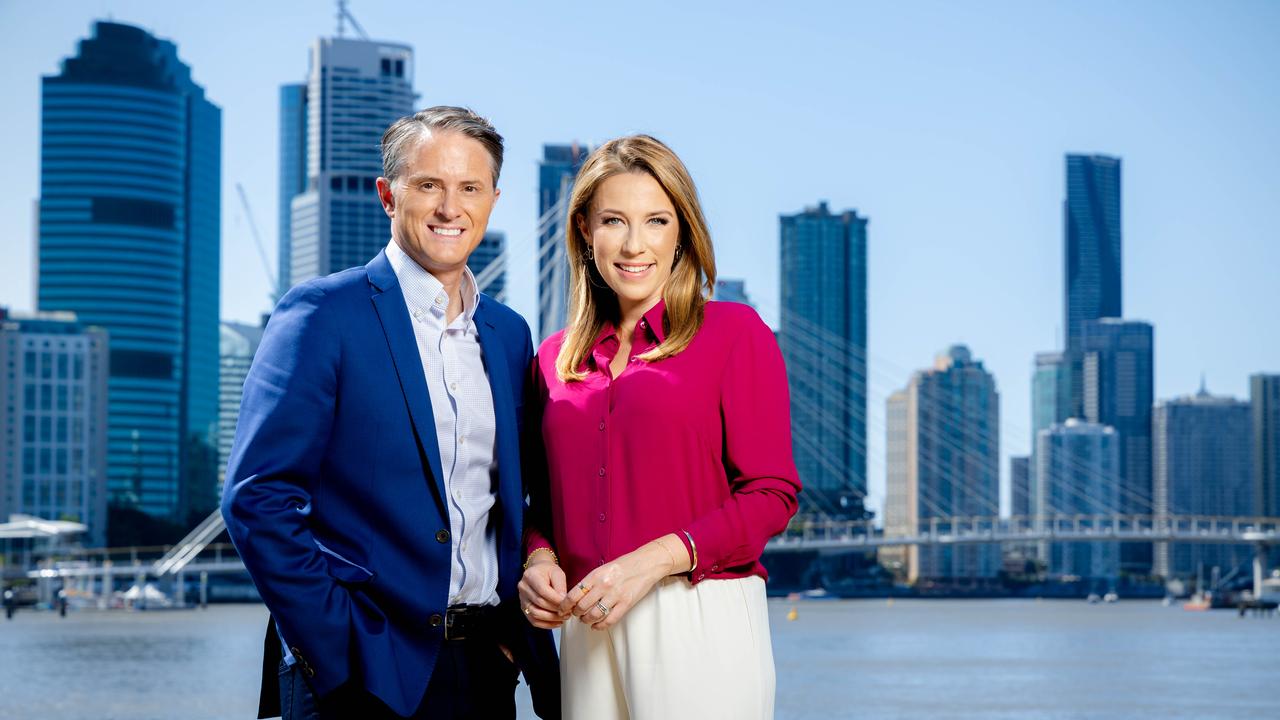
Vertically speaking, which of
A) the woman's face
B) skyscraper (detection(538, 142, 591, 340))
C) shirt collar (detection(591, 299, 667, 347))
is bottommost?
shirt collar (detection(591, 299, 667, 347))

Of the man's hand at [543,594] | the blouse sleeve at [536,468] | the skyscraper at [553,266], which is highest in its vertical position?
the skyscraper at [553,266]

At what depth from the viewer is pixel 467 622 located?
2.95 meters

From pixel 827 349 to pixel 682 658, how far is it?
5083 inches

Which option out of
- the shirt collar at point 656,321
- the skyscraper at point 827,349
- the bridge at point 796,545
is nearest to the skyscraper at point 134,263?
the bridge at point 796,545

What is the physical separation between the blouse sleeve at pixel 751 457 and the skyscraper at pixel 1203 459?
402 feet

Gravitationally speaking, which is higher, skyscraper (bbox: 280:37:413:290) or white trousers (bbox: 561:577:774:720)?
skyscraper (bbox: 280:37:413:290)

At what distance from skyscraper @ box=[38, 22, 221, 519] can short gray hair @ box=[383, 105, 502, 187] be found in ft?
322

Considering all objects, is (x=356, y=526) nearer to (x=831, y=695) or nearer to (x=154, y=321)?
(x=831, y=695)

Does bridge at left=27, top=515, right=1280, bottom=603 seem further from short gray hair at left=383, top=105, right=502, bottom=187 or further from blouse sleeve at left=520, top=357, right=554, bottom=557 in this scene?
short gray hair at left=383, top=105, right=502, bottom=187

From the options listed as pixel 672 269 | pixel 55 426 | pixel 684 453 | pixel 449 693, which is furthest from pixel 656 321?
pixel 55 426

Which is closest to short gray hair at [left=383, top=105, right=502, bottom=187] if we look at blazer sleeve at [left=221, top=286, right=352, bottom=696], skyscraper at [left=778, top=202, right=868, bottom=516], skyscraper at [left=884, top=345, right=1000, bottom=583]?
blazer sleeve at [left=221, top=286, right=352, bottom=696]

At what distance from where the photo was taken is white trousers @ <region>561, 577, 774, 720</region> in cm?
281

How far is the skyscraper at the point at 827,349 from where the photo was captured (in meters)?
104

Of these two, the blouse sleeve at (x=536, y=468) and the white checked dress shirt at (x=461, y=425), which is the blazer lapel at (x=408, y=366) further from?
the blouse sleeve at (x=536, y=468)
